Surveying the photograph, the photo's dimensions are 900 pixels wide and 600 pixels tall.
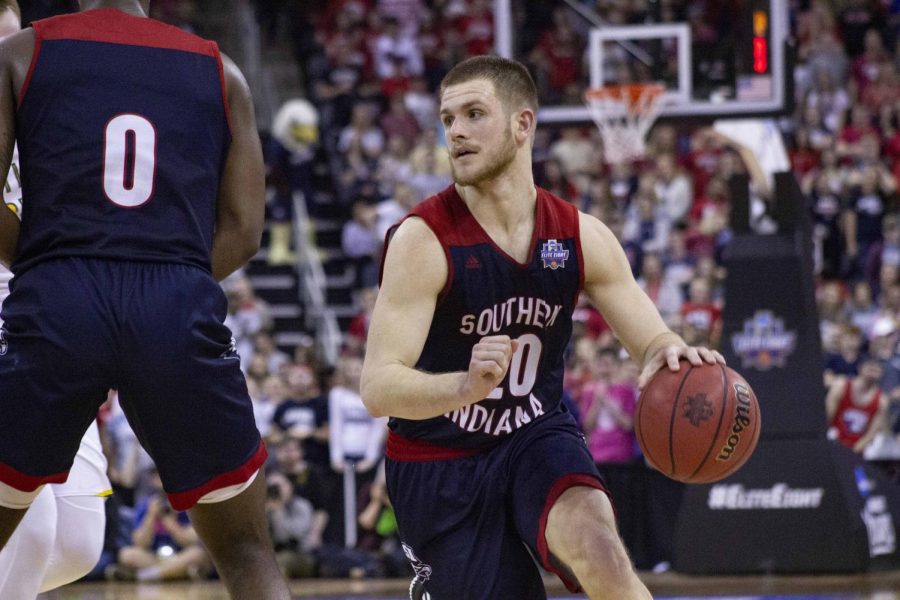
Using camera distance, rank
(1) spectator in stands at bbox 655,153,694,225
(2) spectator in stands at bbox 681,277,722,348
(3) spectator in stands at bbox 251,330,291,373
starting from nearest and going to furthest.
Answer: (2) spectator in stands at bbox 681,277,722,348 → (3) spectator in stands at bbox 251,330,291,373 → (1) spectator in stands at bbox 655,153,694,225

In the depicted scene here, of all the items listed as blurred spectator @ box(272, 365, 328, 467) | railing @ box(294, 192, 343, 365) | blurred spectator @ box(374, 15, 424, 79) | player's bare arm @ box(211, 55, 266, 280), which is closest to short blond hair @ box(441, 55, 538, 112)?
player's bare arm @ box(211, 55, 266, 280)

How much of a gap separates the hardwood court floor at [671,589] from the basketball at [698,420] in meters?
4.50

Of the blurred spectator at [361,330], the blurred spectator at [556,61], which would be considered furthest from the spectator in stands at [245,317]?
the blurred spectator at [556,61]

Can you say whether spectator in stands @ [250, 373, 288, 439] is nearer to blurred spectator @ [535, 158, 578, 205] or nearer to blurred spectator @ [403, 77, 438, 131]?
blurred spectator @ [535, 158, 578, 205]

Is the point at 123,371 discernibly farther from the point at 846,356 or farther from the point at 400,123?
the point at 400,123

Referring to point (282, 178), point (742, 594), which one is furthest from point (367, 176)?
point (742, 594)

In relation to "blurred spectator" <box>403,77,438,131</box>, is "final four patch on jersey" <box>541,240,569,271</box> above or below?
below

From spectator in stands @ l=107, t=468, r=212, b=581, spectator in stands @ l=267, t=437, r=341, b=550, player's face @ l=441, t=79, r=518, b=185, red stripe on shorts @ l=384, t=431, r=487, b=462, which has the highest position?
player's face @ l=441, t=79, r=518, b=185

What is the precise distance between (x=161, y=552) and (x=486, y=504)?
7.35 metres

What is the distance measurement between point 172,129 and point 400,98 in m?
13.8

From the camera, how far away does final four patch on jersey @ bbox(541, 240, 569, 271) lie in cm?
462

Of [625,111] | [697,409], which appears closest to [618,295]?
[697,409]

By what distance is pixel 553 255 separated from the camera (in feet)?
15.2

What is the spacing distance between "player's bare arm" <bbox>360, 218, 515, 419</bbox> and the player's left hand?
1.43 feet
